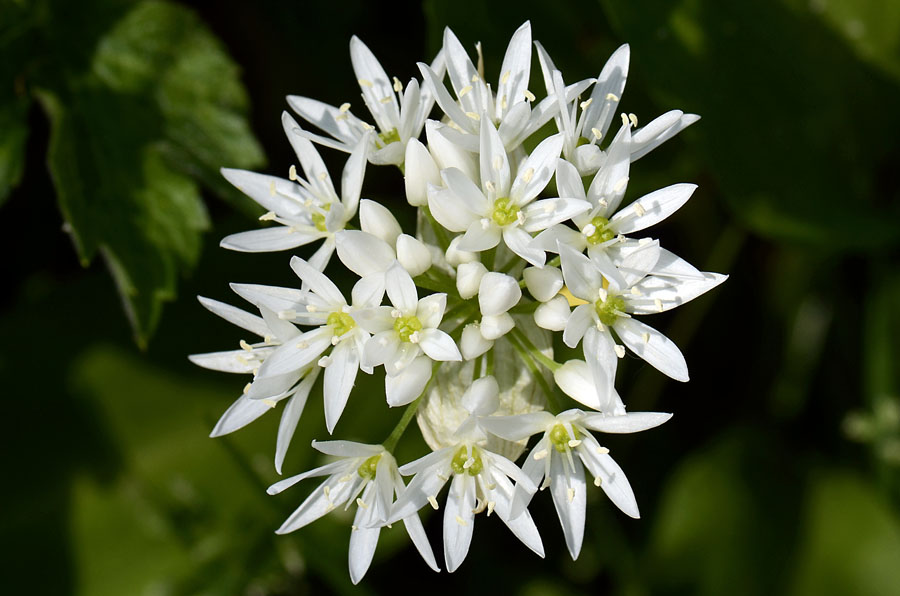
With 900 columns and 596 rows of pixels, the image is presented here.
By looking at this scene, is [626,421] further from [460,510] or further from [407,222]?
[407,222]

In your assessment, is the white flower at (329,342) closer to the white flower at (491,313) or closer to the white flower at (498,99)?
the white flower at (491,313)

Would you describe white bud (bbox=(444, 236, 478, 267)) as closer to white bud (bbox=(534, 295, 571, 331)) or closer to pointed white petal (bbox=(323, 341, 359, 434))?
white bud (bbox=(534, 295, 571, 331))

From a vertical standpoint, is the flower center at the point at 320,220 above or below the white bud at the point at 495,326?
above

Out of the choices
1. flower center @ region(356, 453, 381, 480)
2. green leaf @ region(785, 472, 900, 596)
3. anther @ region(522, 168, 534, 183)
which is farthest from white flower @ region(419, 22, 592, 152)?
green leaf @ region(785, 472, 900, 596)

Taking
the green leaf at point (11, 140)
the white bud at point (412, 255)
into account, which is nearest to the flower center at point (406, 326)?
the white bud at point (412, 255)

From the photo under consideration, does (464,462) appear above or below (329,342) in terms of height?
below

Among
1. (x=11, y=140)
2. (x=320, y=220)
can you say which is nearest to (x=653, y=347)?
(x=320, y=220)
